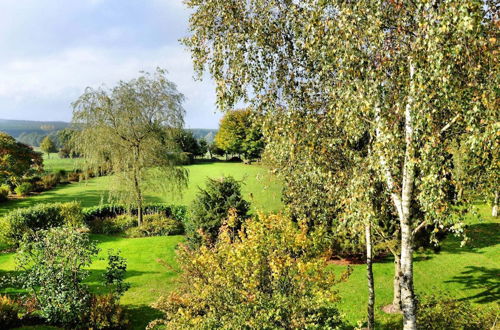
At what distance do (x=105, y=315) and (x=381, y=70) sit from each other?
10.9m

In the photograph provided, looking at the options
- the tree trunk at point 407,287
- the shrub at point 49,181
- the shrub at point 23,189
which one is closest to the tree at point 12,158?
the shrub at point 23,189

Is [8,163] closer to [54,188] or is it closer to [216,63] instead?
[54,188]

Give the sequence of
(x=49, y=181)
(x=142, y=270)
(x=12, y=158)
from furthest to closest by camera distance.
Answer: (x=49, y=181), (x=12, y=158), (x=142, y=270)

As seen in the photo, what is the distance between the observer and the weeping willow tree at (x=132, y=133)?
23.5m

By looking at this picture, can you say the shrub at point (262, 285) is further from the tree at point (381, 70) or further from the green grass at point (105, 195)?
the green grass at point (105, 195)

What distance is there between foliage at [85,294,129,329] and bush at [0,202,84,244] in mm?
10737

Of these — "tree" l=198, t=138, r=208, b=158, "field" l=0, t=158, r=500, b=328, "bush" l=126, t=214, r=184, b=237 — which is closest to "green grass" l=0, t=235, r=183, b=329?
"field" l=0, t=158, r=500, b=328

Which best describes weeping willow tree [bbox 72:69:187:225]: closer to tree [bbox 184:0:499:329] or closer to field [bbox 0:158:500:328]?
field [bbox 0:158:500:328]

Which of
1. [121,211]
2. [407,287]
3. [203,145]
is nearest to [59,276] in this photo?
[407,287]

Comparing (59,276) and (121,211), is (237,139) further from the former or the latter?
(59,276)

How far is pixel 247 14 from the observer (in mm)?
8461

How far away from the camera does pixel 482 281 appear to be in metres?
14.1

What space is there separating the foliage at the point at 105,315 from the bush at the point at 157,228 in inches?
510

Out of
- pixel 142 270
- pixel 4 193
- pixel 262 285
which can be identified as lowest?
pixel 142 270
